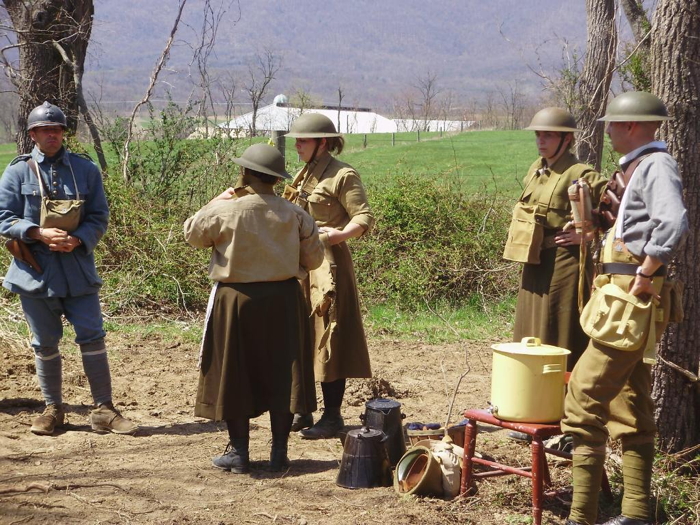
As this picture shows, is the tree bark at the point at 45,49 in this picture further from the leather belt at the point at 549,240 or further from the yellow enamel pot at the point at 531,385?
→ the yellow enamel pot at the point at 531,385

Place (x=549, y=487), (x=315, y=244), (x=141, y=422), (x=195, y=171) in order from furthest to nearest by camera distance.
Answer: (x=195, y=171), (x=141, y=422), (x=315, y=244), (x=549, y=487)

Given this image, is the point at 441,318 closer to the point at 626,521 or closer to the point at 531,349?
the point at 531,349

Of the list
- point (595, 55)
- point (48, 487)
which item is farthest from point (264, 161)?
point (595, 55)

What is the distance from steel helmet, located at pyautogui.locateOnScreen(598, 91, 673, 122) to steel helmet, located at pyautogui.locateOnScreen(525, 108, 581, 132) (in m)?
1.35

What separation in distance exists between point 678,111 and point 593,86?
6.26 meters

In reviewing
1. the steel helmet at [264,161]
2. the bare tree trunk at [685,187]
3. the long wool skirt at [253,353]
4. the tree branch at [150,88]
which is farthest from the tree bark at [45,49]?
the bare tree trunk at [685,187]

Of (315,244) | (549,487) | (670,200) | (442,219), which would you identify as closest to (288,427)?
(315,244)

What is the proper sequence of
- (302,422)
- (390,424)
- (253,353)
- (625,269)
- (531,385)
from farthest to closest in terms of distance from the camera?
(302,422) < (390,424) < (253,353) < (531,385) < (625,269)

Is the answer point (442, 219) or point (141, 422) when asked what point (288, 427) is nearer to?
point (141, 422)

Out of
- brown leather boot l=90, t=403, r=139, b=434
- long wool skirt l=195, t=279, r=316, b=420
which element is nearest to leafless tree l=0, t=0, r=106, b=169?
brown leather boot l=90, t=403, r=139, b=434

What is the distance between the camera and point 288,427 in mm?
5414

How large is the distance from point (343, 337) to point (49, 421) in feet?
6.76

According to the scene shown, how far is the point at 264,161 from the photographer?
511cm

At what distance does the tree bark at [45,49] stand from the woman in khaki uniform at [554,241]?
7.85 m
